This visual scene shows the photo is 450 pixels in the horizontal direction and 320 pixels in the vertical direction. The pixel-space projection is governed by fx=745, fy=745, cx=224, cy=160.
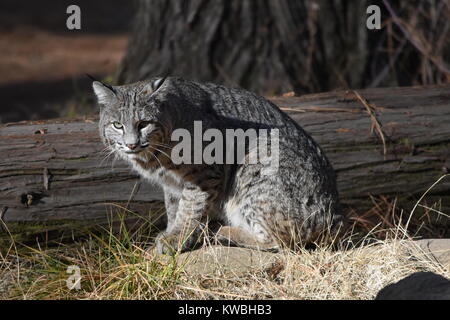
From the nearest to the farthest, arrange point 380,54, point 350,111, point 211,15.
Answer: point 350,111
point 211,15
point 380,54

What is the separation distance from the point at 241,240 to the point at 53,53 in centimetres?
921

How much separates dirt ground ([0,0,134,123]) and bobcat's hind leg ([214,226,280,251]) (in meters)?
3.88

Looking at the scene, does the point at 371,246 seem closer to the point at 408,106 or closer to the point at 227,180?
the point at 227,180

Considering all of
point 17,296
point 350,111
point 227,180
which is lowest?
point 17,296

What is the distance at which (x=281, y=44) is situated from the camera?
8.38 metres

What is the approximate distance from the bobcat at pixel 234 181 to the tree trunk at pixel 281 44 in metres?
2.77

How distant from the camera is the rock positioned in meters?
3.89

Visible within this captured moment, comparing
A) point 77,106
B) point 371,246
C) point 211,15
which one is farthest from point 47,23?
point 371,246

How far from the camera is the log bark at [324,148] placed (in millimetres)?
5355

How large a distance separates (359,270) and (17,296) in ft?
7.03

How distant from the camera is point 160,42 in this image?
827cm

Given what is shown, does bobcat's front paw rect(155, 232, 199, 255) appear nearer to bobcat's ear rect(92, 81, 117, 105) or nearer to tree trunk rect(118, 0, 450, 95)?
bobcat's ear rect(92, 81, 117, 105)

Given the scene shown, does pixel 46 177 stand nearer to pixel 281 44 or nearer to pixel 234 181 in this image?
pixel 234 181

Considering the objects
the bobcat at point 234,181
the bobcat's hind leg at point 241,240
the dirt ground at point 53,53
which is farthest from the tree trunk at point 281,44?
the bobcat's hind leg at point 241,240
